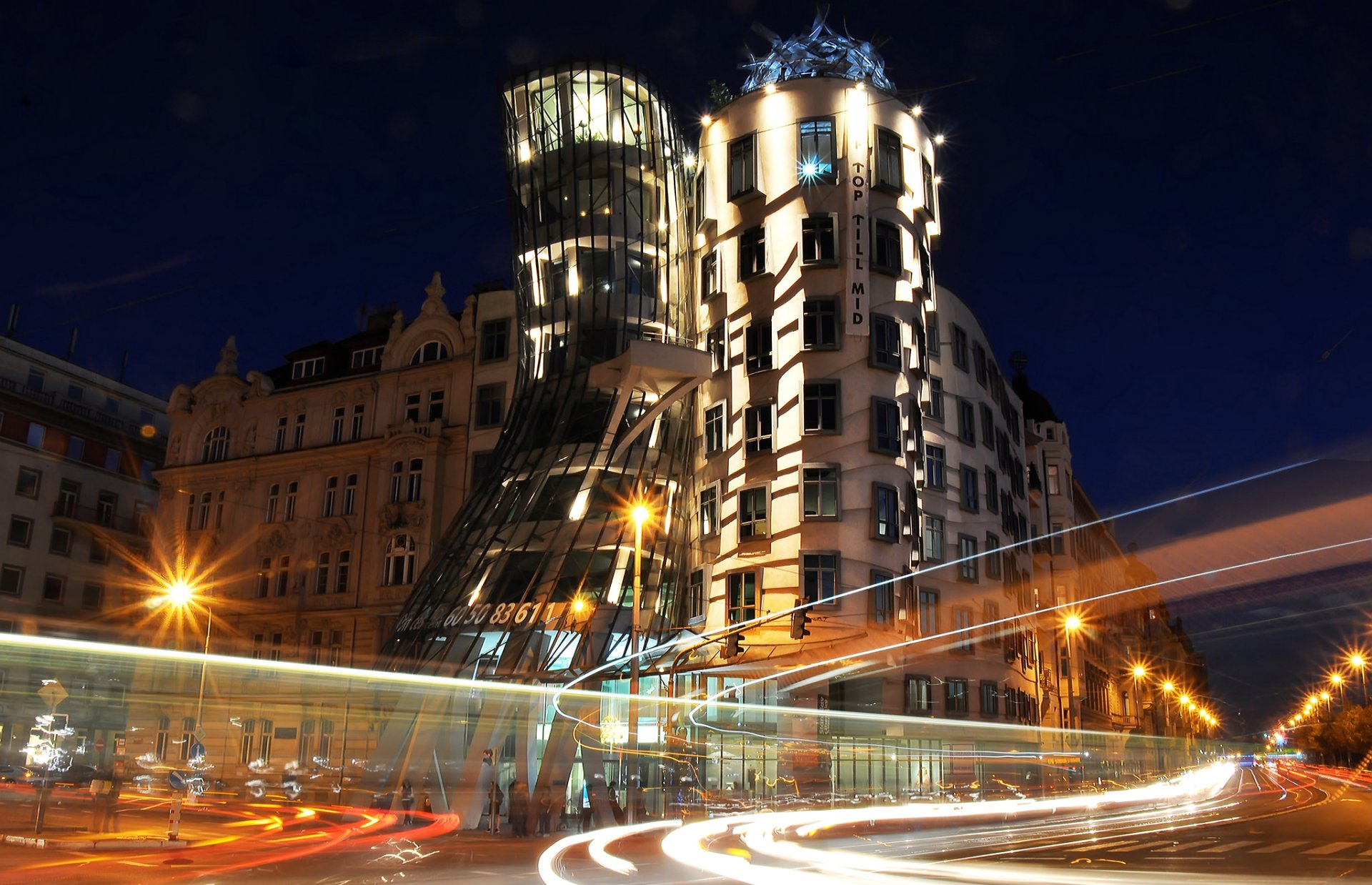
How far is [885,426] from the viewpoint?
40375mm

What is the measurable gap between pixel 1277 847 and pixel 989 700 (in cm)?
2244

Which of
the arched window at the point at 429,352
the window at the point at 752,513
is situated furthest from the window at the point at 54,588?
the window at the point at 752,513

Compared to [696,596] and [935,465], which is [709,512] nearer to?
[696,596]

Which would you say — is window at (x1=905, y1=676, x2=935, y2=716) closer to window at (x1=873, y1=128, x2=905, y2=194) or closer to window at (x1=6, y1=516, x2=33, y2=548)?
window at (x1=873, y1=128, x2=905, y2=194)

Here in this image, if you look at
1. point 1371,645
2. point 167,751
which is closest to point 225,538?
point 167,751

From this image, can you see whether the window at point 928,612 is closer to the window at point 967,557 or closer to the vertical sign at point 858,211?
the window at point 967,557

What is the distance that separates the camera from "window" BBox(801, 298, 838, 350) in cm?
4081

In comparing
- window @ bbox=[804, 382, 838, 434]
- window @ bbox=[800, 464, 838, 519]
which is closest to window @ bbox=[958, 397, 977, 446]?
window @ bbox=[804, 382, 838, 434]

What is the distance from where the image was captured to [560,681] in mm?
37875

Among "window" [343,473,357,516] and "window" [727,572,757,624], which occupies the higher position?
"window" [343,473,357,516]

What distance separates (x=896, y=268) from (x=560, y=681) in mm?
18611

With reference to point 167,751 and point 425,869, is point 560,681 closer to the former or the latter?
point 425,869

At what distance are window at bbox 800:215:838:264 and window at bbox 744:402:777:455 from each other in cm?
546

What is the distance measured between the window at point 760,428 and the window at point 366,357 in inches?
981
